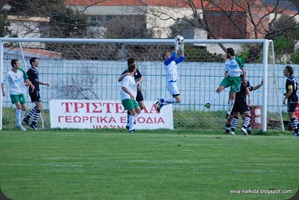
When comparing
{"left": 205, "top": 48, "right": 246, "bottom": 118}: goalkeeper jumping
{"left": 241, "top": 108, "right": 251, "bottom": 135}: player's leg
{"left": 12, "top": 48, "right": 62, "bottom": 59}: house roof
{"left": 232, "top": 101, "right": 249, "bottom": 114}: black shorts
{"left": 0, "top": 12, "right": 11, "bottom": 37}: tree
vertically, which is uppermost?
{"left": 0, "top": 12, "right": 11, "bottom": 37}: tree

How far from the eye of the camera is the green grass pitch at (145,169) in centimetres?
1029

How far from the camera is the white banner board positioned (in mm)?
25047

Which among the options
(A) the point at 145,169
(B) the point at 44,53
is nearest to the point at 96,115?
(B) the point at 44,53

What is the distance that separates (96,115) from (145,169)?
12.8 meters

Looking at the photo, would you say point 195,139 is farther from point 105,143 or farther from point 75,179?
point 75,179

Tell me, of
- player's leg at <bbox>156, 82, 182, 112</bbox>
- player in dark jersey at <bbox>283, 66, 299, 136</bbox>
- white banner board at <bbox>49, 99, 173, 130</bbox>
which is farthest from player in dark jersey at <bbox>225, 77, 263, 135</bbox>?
white banner board at <bbox>49, 99, 173, 130</bbox>

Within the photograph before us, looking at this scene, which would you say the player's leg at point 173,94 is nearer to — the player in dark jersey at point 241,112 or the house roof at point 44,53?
the player in dark jersey at point 241,112

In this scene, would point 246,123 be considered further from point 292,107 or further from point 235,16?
point 235,16

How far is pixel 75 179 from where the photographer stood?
11203 millimetres

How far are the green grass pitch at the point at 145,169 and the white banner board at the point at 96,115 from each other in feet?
22.8

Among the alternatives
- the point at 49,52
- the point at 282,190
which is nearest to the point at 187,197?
the point at 282,190

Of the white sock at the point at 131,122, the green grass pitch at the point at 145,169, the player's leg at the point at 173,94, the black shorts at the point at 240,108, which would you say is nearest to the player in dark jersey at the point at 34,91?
the white sock at the point at 131,122

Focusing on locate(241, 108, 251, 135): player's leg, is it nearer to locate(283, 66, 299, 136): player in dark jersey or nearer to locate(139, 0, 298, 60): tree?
locate(283, 66, 299, 136): player in dark jersey

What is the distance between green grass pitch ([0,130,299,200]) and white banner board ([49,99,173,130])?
6.96 metres
